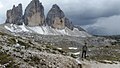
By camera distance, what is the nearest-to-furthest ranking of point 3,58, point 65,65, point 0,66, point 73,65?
point 0,66, point 3,58, point 65,65, point 73,65

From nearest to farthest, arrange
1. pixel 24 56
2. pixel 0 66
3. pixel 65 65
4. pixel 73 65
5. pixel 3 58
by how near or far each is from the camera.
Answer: pixel 0 66 → pixel 3 58 → pixel 24 56 → pixel 65 65 → pixel 73 65

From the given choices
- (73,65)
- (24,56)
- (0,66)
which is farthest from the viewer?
(73,65)

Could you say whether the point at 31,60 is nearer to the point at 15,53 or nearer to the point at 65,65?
the point at 15,53

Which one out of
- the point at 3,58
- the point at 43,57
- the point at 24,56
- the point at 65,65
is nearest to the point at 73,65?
the point at 65,65

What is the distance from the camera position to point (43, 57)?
35281 mm

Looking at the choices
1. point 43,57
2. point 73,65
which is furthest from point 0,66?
point 73,65

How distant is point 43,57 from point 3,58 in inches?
212

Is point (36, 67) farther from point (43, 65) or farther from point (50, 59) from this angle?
point (50, 59)

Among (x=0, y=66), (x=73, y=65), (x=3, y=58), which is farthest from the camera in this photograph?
(x=73, y=65)

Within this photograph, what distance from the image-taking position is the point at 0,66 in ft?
95.9

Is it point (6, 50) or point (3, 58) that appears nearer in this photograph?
point (3, 58)

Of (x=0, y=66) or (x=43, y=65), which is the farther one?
(x=43, y=65)

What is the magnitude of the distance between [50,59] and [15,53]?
4184 mm

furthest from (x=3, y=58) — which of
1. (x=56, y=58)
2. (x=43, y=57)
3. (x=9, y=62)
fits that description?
(x=56, y=58)
